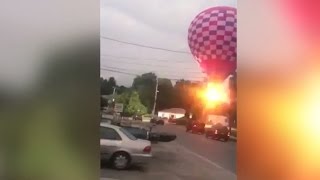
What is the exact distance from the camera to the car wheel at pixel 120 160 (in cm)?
155

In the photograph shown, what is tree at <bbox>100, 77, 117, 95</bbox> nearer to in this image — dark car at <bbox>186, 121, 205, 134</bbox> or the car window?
the car window

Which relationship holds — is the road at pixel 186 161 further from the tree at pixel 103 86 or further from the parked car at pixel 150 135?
the tree at pixel 103 86

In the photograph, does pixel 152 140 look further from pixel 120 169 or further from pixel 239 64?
pixel 239 64

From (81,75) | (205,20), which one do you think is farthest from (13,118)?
(205,20)

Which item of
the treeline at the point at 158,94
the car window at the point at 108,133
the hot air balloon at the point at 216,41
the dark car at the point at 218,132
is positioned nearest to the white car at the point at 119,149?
the car window at the point at 108,133

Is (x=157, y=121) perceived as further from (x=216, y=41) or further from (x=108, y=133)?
(x=216, y=41)

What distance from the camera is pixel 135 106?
1575 millimetres

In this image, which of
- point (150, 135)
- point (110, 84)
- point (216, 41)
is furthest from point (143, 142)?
point (216, 41)

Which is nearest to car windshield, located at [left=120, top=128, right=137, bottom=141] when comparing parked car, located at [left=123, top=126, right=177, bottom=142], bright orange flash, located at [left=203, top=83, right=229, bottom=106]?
parked car, located at [left=123, top=126, right=177, bottom=142]

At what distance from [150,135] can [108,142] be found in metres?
0.17

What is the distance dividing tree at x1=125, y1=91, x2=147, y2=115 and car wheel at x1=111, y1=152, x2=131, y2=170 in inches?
6.6

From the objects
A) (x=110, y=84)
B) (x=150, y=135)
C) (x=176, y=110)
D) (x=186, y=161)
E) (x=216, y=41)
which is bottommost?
(x=186, y=161)

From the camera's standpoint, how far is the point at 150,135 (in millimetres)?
1578

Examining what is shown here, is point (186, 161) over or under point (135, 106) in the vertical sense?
under
